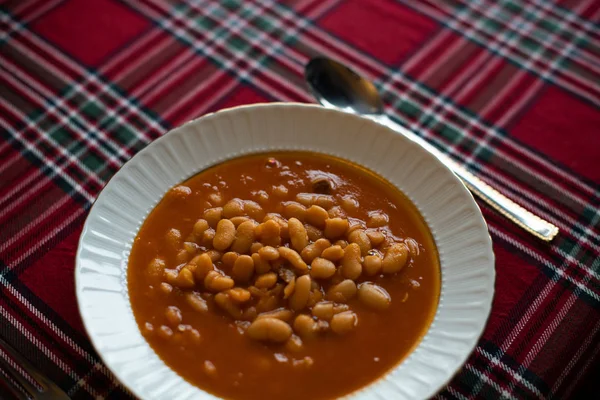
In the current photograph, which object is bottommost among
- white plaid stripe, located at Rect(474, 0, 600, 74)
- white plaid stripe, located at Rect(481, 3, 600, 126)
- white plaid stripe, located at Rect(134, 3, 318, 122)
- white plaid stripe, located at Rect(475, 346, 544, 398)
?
white plaid stripe, located at Rect(475, 346, 544, 398)

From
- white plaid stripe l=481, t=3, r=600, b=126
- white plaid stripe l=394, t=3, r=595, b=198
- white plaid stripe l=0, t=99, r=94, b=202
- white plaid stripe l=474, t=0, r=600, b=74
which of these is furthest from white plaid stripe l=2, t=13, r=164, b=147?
white plaid stripe l=474, t=0, r=600, b=74

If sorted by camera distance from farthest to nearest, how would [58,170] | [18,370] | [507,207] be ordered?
[58,170]
[507,207]
[18,370]

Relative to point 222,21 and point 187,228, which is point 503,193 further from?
point 222,21

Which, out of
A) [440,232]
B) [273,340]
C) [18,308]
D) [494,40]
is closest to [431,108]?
[494,40]

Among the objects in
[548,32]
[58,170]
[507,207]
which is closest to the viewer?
[507,207]

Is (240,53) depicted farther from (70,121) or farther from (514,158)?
(514,158)

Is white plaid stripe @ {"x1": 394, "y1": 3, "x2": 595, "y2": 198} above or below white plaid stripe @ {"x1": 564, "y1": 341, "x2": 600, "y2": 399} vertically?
above

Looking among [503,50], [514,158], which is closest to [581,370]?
[514,158]

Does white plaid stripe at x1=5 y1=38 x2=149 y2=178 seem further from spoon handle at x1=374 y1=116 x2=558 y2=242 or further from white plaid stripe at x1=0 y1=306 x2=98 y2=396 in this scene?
spoon handle at x1=374 y1=116 x2=558 y2=242
